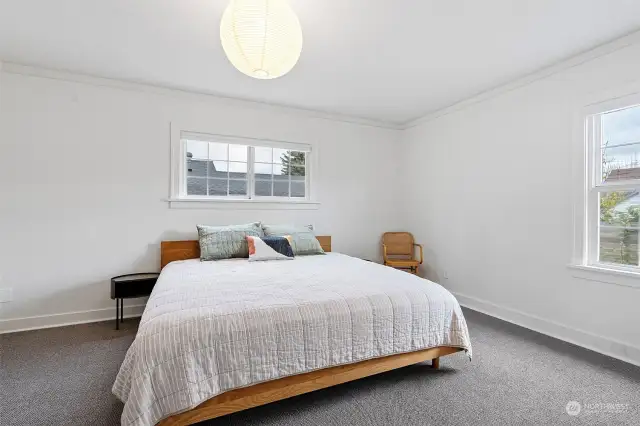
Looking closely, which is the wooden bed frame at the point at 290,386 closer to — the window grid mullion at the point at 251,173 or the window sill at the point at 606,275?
the window sill at the point at 606,275

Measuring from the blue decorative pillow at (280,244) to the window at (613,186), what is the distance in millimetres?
2662

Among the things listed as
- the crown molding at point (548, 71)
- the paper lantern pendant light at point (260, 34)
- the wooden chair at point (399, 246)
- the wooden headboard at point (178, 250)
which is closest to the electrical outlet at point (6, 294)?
the wooden headboard at point (178, 250)

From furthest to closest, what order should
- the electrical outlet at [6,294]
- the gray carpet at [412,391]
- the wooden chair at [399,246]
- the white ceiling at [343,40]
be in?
the wooden chair at [399,246], the electrical outlet at [6,294], the white ceiling at [343,40], the gray carpet at [412,391]

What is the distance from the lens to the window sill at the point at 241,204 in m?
3.57

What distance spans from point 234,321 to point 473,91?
3.44 meters

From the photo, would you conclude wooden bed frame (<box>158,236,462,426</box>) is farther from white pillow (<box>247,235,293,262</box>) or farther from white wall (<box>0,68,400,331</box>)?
white wall (<box>0,68,400,331</box>)

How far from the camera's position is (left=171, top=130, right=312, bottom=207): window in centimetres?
365

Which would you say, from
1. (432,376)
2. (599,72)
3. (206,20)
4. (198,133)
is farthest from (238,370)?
(599,72)

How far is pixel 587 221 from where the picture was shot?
8.91ft

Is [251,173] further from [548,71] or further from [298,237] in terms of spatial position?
[548,71]

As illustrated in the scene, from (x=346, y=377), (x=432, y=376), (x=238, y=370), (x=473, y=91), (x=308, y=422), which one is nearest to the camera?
(x=238, y=370)

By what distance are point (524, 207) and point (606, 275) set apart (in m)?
0.87

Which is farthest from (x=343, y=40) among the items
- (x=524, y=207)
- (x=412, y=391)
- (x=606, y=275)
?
(x=606, y=275)

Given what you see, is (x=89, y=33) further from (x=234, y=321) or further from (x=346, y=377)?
(x=346, y=377)
